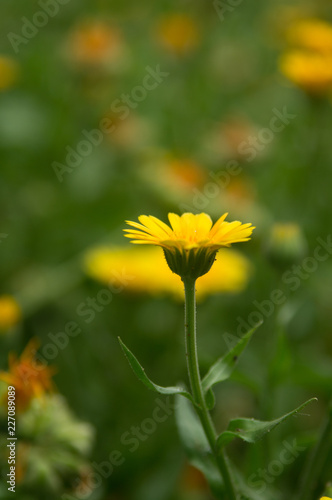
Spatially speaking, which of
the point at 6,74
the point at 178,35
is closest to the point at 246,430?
the point at 6,74

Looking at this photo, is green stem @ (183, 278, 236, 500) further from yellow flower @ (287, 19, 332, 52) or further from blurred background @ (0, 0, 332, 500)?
yellow flower @ (287, 19, 332, 52)

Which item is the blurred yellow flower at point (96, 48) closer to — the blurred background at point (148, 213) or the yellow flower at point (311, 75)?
the blurred background at point (148, 213)

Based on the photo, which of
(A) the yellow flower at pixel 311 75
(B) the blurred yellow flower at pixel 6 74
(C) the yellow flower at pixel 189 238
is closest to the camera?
(C) the yellow flower at pixel 189 238

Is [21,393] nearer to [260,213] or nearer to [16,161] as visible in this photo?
[260,213]

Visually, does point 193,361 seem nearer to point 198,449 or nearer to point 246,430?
point 246,430

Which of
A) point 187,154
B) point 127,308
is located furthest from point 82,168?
point 127,308

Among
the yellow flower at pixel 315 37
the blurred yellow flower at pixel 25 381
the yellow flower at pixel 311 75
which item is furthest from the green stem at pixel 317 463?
the yellow flower at pixel 315 37
